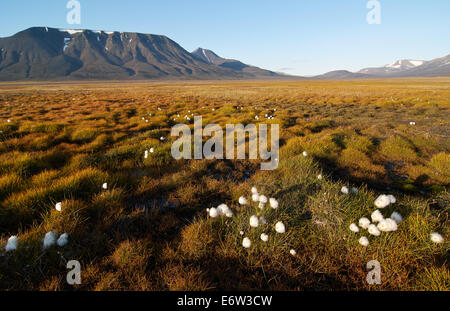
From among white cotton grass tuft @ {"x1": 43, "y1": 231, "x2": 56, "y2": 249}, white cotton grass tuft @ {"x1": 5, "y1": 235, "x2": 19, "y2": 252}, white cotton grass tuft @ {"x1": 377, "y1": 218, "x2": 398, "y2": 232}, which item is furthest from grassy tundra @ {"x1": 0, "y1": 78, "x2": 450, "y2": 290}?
white cotton grass tuft @ {"x1": 377, "y1": 218, "x2": 398, "y2": 232}

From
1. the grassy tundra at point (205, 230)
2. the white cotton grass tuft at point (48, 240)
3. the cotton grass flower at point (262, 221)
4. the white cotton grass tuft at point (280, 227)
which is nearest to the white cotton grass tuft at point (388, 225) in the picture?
the grassy tundra at point (205, 230)

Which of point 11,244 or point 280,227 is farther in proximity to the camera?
point 280,227

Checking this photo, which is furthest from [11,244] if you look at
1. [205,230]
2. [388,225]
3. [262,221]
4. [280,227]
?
[388,225]

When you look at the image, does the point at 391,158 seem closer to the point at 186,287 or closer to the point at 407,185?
the point at 407,185

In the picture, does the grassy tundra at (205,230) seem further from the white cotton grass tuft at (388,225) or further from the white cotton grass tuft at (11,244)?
the white cotton grass tuft at (388,225)

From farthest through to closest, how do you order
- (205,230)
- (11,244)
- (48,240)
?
(205,230) < (48,240) < (11,244)

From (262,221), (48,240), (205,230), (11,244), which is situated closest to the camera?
(11,244)

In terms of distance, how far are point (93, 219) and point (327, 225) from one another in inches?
131

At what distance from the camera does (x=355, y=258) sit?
2184 mm

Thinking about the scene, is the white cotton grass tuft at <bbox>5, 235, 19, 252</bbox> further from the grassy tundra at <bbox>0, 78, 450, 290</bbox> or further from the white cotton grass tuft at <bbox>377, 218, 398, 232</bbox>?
the white cotton grass tuft at <bbox>377, 218, 398, 232</bbox>

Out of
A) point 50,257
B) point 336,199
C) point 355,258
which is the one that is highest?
point 336,199

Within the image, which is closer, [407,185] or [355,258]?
[355,258]

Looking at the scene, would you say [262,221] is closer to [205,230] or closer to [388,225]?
[205,230]
